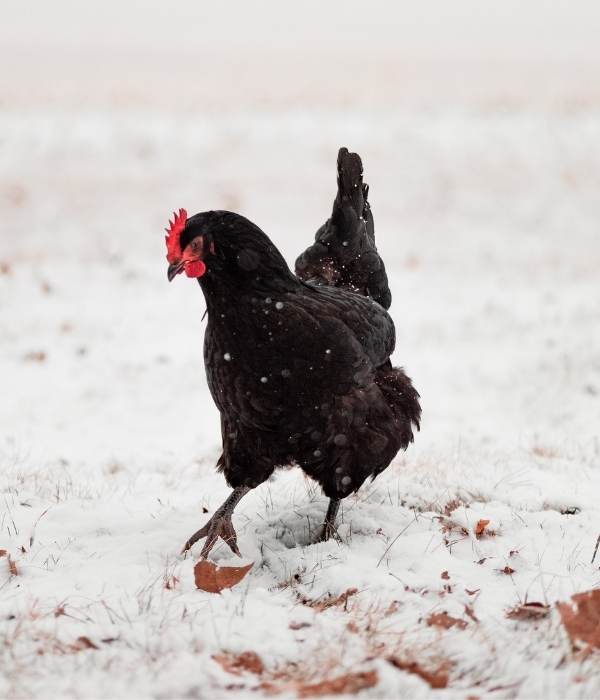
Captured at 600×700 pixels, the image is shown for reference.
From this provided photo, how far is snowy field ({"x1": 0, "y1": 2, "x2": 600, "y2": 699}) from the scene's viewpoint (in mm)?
2629

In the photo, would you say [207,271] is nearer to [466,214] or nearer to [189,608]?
[189,608]

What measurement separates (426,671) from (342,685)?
12.3 inches

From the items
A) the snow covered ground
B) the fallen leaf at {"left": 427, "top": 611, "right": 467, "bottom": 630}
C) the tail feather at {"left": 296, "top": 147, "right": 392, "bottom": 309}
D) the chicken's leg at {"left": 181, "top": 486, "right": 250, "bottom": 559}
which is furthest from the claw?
the tail feather at {"left": 296, "top": 147, "right": 392, "bottom": 309}

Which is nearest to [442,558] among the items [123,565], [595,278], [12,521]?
[123,565]

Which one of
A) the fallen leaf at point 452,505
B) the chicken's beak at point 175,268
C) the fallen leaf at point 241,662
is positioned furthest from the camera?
the fallen leaf at point 452,505

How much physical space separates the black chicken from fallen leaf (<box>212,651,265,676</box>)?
1.13 meters

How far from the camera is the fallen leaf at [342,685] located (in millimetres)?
2350

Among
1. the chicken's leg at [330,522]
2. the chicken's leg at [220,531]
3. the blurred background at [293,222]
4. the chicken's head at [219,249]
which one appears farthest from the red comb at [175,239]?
the blurred background at [293,222]

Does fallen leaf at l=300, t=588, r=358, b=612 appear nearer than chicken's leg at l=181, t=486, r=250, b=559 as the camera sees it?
Yes

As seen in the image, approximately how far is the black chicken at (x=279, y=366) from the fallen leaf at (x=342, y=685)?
1415 millimetres

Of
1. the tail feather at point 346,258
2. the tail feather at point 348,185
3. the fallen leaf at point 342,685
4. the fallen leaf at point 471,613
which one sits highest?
the tail feather at point 348,185

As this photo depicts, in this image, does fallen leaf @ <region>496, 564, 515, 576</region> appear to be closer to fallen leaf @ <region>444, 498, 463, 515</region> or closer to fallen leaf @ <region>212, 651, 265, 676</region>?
fallen leaf @ <region>444, 498, 463, 515</region>

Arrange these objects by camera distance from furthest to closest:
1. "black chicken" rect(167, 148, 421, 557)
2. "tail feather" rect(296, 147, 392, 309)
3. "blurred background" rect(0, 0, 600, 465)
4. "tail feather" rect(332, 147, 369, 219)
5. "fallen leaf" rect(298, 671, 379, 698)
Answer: "blurred background" rect(0, 0, 600, 465)
"tail feather" rect(332, 147, 369, 219)
"tail feather" rect(296, 147, 392, 309)
"black chicken" rect(167, 148, 421, 557)
"fallen leaf" rect(298, 671, 379, 698)

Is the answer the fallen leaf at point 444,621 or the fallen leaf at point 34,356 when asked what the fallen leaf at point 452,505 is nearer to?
the fallen leaf at point 444,621
